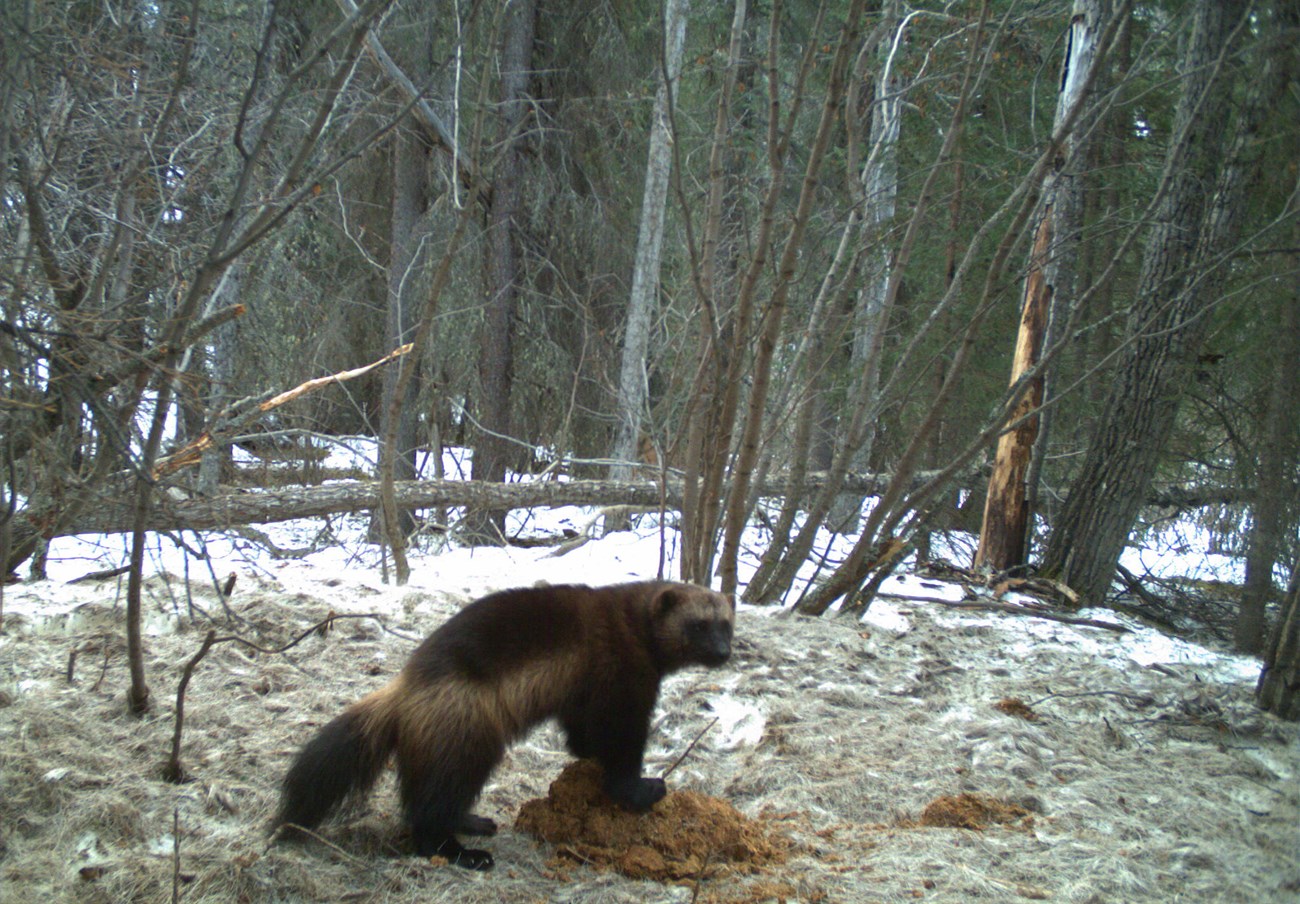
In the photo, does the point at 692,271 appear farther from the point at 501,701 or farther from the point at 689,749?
the point at 501,701

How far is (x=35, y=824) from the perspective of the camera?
264cm

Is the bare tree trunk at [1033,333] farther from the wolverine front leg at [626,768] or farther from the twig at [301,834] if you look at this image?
the twig at [301,834]

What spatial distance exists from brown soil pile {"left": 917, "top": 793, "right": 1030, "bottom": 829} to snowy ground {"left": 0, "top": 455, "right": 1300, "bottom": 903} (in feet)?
0.21

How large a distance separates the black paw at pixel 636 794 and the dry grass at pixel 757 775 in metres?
0.11

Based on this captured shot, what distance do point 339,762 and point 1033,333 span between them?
7143mm

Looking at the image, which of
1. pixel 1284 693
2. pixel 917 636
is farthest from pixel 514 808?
pixel 1284 693

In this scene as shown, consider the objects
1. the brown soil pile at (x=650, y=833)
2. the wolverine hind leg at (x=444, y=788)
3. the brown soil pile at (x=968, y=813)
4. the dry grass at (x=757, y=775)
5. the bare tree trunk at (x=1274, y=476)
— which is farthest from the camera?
the bare tree trunk at (x=1274, y=476)

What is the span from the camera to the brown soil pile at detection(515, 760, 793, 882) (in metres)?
2.93

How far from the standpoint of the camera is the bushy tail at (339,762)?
2.71 metres

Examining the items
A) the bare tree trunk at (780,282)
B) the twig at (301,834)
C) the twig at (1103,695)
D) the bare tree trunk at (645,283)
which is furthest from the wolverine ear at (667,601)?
the bare tree trunk at (645,283)

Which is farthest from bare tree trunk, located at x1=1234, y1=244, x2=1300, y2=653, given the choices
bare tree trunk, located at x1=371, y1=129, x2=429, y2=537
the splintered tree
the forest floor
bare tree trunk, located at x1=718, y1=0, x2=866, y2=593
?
bare tree trunk, located at x1=371, y1=129, x2=429, y2=537

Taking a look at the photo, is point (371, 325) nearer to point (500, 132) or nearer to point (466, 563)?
point (500, 132)

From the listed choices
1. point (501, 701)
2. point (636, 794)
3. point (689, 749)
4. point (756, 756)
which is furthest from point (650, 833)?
point (756, 756)

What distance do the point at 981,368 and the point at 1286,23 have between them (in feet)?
22.4
